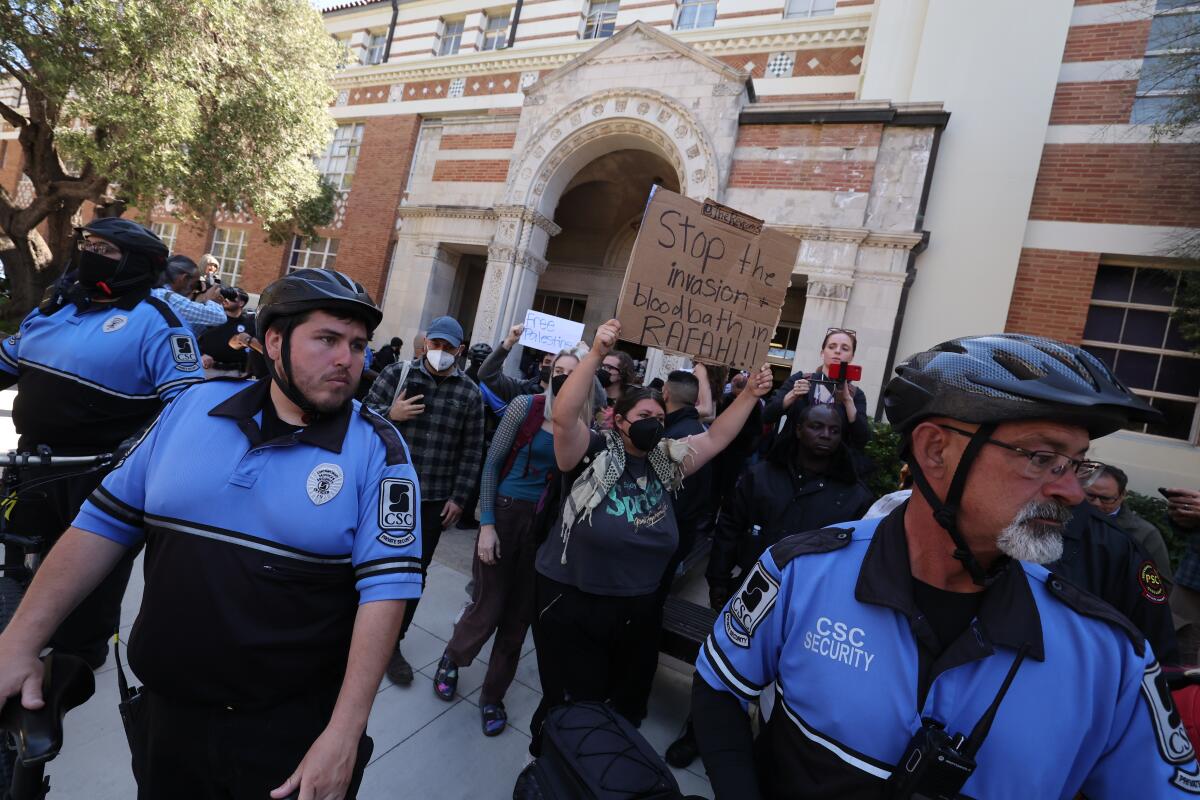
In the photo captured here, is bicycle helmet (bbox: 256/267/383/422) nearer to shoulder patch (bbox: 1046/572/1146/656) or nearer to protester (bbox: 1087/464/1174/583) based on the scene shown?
shoulder patch (bbox: 1046/572/1146/656)

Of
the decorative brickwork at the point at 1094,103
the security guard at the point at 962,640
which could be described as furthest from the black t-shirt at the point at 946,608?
the decorative brickwork at the point at 1094,103

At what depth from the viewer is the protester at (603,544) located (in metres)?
2.48

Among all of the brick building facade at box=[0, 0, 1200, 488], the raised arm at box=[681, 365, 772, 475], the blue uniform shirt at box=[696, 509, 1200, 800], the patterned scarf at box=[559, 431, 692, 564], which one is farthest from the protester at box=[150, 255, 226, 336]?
the brick building facade at box=[0, 0, 1200, 488]

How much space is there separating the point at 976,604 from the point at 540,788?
1090 mm

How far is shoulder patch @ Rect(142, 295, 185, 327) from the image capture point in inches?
108

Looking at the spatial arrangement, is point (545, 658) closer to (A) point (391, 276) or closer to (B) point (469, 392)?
(B) point (469, 392)

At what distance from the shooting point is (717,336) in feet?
9.14

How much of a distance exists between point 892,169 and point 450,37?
15.3 metres

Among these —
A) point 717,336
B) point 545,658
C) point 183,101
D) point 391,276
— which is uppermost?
point 183,101

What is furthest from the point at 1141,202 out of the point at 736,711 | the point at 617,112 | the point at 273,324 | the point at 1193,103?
the point at 273,324

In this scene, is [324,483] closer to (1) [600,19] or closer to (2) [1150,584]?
(2) [1150,584]

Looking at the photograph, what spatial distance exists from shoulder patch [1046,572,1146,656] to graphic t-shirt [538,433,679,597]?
1.54 m

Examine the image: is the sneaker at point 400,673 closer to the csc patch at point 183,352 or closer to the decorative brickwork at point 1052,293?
the csc patch at point 183,352

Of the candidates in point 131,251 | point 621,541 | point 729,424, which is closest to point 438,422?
point 621,541
